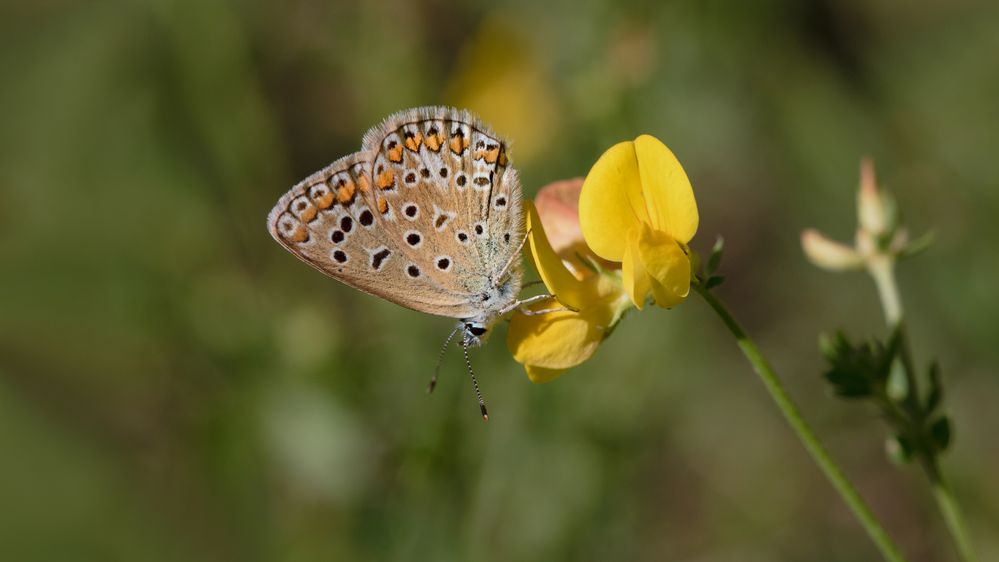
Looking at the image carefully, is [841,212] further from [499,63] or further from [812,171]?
[499,63]

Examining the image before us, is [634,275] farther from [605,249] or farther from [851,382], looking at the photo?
[851,382]

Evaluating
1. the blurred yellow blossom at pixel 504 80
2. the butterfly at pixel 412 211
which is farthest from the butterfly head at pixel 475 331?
the blurred yellow blossom at pixel 504 80

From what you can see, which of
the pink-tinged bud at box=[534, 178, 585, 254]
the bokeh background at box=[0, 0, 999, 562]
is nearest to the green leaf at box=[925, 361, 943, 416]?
the pink-tinged bud at box=[534, 178, 585, 254]

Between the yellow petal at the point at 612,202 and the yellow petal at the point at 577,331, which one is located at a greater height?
the yellow petal at the point at 612,202

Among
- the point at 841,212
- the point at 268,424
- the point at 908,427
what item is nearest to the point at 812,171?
the point at 841,212

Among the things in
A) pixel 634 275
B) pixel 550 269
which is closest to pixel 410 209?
pixel 550 269

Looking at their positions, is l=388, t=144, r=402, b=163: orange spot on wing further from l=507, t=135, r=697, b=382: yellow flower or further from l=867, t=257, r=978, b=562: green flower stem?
l=867, t=257, r=978, b=562: green flower stem

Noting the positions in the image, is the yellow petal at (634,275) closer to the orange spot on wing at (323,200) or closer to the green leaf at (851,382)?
the green leaf at (851,382)
